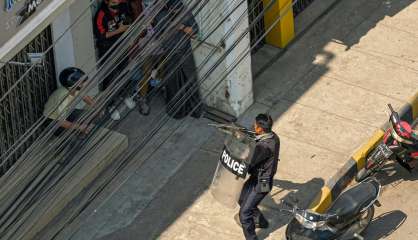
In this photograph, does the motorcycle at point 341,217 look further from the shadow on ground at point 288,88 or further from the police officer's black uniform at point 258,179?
the shadow on ground at point 288,88

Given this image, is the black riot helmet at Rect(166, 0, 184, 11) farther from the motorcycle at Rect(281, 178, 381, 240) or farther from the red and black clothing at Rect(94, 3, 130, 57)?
the motorcycle at Rect(281, 178, 381, 240)

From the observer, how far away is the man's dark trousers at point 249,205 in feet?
51.3

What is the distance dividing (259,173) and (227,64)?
2.49m

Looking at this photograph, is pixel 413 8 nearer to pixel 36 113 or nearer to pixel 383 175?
pixel 383 175

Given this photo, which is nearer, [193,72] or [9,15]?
[9,15]

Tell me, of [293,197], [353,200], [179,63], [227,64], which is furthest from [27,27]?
[353,200]

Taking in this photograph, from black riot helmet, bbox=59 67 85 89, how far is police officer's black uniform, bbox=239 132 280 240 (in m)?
2.61

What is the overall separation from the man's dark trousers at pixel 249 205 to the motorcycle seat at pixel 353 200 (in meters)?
0.87

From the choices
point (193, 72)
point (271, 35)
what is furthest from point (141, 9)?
point (271, 35)

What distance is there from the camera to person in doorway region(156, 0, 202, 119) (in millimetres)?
17016

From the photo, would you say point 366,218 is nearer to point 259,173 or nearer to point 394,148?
point 394,148

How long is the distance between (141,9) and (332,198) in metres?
3.60

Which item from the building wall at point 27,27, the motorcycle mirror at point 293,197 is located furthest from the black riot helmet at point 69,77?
→ the motorcycle mirror at point 293,197

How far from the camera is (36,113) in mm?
17047
